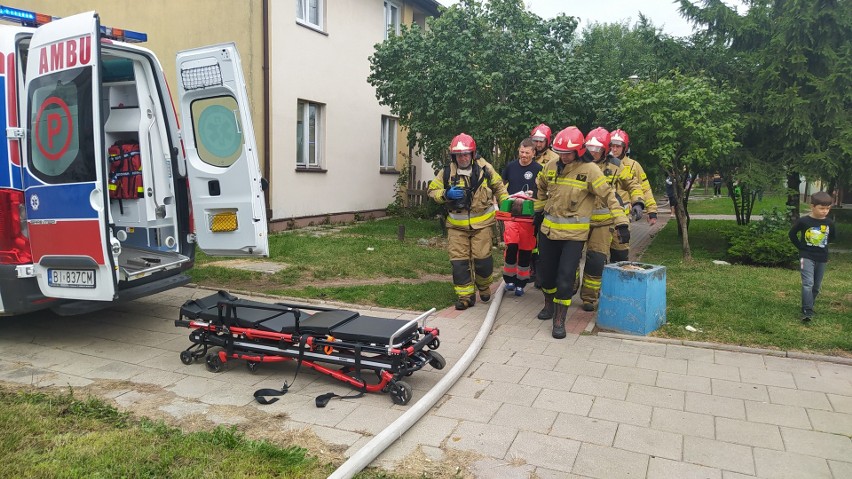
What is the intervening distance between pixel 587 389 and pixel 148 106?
4881mm

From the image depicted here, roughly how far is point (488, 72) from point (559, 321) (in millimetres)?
5922

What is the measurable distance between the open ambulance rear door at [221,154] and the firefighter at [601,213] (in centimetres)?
335

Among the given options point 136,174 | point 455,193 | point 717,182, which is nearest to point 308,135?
point 136,174

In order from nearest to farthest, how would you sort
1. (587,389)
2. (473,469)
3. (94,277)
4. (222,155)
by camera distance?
(473,469) → (587,389) → (94,277) → (222,155)

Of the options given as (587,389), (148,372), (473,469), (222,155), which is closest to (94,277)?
(148,372)

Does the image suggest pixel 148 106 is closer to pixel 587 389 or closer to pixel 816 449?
pixel 587 389

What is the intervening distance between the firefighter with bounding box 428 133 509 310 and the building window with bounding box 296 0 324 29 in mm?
8134

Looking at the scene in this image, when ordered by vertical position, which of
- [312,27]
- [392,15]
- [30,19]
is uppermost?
[392,15]

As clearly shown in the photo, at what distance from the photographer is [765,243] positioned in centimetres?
971

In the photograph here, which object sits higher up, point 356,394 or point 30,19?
point 30,19

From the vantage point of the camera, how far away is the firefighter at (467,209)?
21.8ft

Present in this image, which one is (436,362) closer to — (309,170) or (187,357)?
(187,357)

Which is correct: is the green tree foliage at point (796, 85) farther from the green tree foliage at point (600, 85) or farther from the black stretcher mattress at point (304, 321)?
the black stretcher mattress at point (304, 321)

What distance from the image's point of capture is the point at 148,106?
604cm
